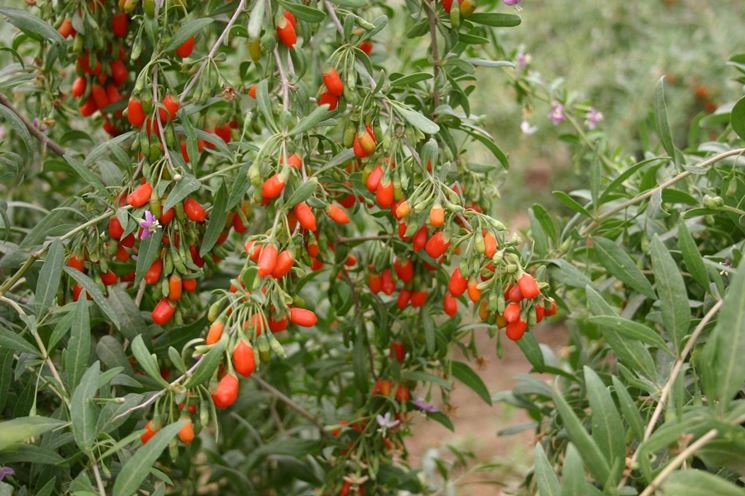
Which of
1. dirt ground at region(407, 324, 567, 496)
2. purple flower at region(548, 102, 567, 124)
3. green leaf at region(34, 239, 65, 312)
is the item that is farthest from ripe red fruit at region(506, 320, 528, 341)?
dirt ground at region(407, 324, 567, 496)

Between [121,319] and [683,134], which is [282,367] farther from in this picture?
[683,134]

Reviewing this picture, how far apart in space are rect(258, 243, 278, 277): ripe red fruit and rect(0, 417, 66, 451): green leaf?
390mm

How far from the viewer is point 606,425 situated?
46.2 inches

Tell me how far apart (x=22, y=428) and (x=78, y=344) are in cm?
25

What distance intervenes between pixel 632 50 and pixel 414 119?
4.40m

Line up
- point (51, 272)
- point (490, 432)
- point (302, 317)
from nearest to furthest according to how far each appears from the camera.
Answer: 1. point (302, 317)
2. point (51, 272)
3. point (490, 432)

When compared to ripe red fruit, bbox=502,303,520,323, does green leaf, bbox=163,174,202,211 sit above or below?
above

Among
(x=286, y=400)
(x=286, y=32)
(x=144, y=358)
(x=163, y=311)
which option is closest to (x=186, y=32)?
(x=286, y=32)

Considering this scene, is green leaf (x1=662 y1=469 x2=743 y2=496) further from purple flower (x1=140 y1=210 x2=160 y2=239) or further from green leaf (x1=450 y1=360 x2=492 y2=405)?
green leaf (x1=450 y1=360 x2=492 y2=405)

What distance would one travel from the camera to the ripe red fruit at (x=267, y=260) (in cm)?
124

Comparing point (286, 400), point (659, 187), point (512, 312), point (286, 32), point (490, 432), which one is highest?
point (286, 32)

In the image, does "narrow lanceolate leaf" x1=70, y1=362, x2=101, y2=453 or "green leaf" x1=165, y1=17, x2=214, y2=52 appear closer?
"narrow lanceolate leaf" x1=70, y1=362, x2=101, y2=453

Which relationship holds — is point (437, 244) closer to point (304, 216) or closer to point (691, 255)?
point (304, 216)

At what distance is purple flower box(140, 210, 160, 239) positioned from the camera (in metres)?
1.44
